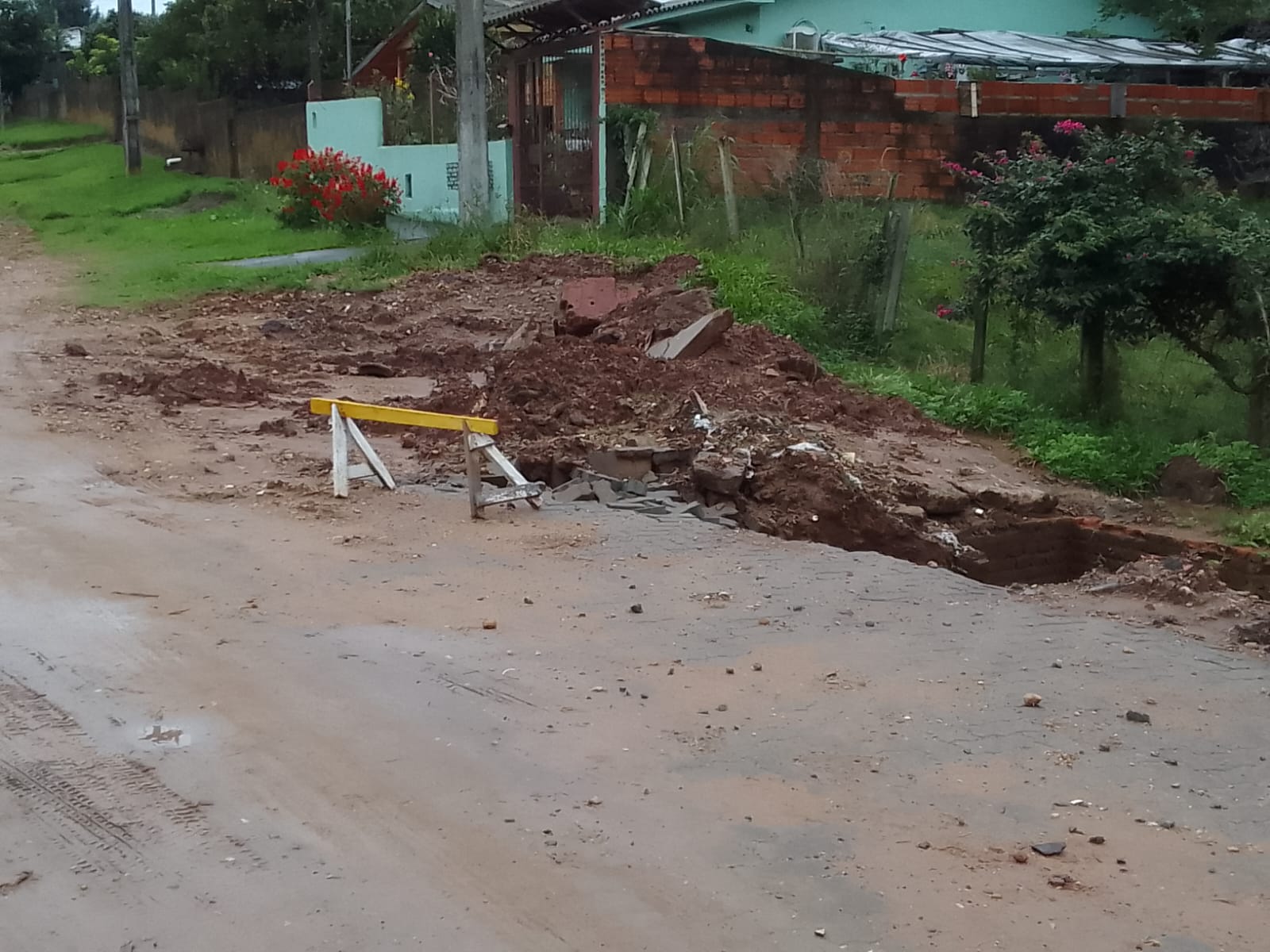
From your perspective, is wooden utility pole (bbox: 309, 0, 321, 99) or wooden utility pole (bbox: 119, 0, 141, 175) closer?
wooden utility pole (bbox: 119, 0, 141, 175)

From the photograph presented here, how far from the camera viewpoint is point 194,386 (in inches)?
448

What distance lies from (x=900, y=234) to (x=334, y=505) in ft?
21.3

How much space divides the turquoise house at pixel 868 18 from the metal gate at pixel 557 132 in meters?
2.98

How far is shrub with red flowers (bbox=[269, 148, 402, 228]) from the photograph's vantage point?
2141 cm

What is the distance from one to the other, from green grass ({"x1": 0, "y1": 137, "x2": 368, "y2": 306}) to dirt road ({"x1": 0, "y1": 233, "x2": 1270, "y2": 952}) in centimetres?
1059

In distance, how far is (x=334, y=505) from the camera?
322 inches

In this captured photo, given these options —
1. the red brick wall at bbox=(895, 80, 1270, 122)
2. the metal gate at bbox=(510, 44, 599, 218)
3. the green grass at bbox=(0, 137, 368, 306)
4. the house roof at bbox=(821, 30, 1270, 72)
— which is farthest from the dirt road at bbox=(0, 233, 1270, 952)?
the house roof at bbox=(821, 30, 1270, 72)

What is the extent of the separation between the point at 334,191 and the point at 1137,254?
14.6 metres

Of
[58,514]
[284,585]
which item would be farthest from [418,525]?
[58,514]

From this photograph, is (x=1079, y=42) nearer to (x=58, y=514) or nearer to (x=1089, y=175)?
(x=1089, y=175)

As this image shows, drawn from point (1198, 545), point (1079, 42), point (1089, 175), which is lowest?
point (1198, 545)

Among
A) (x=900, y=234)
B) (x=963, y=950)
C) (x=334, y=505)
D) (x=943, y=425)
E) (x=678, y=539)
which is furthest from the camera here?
(x=900, y=234)

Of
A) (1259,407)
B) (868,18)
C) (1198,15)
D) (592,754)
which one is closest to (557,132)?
(868,18)

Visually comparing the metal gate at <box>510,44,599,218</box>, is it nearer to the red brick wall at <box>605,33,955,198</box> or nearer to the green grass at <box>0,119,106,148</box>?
the red brick wall at <box>605,33,955,198</box>
